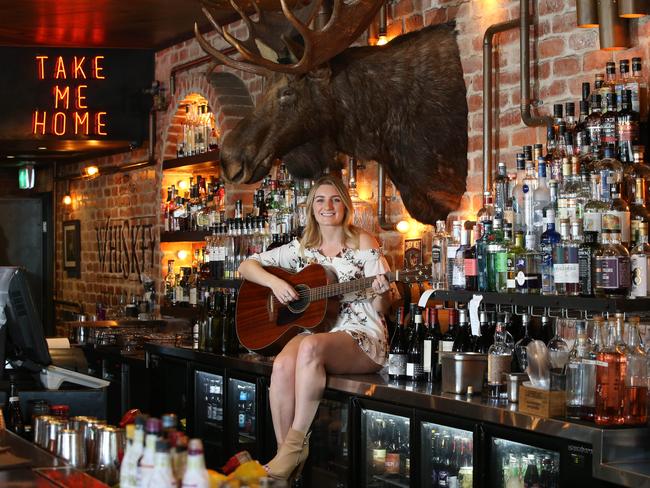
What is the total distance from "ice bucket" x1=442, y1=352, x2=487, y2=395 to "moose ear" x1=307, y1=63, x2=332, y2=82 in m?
1.80

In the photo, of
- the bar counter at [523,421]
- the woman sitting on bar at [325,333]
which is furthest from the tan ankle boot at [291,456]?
the bar counter at [523,421]

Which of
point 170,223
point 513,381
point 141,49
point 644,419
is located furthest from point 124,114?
point 644,419

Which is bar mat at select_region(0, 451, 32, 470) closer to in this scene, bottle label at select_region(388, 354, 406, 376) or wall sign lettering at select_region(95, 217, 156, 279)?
bottle label at select_region(388, 354, 406, 376)

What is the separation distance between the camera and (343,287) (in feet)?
17.9

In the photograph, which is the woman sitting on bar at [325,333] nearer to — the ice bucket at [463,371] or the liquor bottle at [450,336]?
the liquor bottle at [450,336]

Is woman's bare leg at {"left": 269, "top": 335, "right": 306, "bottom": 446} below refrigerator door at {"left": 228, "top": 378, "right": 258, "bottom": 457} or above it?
above

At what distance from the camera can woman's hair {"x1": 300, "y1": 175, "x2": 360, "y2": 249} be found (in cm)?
577

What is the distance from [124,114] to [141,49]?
558mm

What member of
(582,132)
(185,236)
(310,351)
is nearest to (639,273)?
(582,132)

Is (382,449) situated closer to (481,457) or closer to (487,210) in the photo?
(481,457)

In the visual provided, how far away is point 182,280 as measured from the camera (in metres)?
8.60

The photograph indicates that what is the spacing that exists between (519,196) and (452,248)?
1.52 ft

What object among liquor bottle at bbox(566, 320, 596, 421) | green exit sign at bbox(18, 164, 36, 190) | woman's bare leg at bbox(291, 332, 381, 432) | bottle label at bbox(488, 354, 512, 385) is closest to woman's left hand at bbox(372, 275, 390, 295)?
woman's bare leg at bbox(291, 332, 381, 432)

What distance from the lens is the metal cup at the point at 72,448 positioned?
3062mm
